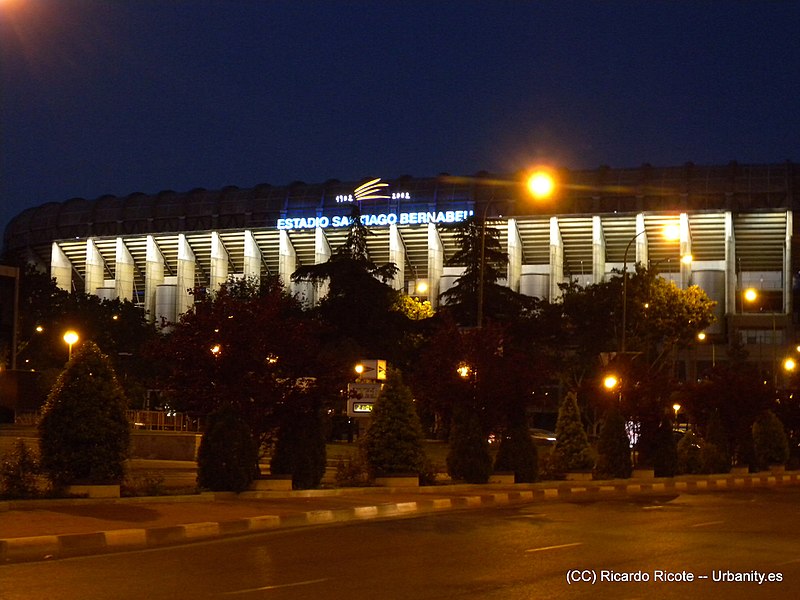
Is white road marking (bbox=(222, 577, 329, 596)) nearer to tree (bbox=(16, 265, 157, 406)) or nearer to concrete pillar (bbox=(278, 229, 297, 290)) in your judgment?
tree (bbox=(16, 265, 157, 406))

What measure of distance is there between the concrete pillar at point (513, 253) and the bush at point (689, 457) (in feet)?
185

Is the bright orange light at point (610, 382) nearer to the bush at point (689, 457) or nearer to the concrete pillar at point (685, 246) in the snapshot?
the bush at point (689, 457)

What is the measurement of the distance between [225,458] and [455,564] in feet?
35.3

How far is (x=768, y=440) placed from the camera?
154ft

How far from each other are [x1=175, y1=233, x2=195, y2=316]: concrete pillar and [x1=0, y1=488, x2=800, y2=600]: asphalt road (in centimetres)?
8874

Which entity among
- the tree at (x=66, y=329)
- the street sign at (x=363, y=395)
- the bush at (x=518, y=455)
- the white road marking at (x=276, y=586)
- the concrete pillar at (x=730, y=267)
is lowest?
the white road marking at (x=276, y=586)

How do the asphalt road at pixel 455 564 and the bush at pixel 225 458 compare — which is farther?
the bush at pixel 225 458

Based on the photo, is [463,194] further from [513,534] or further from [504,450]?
[513,534]

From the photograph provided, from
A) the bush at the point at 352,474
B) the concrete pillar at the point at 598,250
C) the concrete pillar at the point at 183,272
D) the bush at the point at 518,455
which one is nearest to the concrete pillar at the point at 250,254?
the concrete pillar at the point at 183,272

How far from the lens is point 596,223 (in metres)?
94.9

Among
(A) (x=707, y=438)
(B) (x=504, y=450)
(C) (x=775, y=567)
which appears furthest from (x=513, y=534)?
(A) (x=707, y=438)

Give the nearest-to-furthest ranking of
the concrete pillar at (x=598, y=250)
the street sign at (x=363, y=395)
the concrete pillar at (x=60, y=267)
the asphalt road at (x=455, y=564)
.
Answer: the asphalt road at (x=455, y=564) → the street sign at (x=363, y=395) → the concrete pillar at (x=598, y=250) → the concrete pillar at (x=60, y=267)

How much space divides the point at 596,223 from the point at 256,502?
7542 cm

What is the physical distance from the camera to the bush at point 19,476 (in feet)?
65.4
